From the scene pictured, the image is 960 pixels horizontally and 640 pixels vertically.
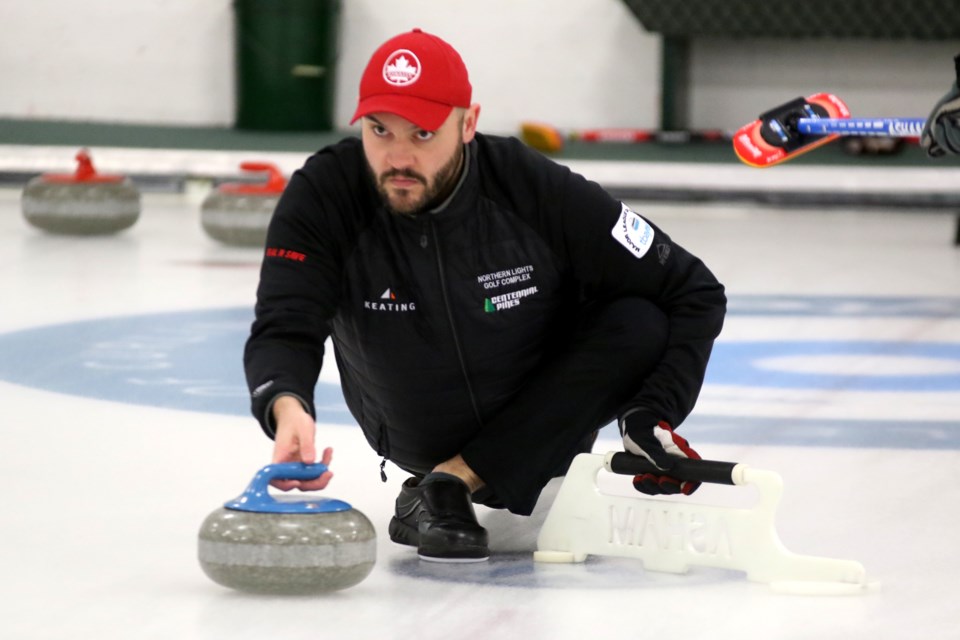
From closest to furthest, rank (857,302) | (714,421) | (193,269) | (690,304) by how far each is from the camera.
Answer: (690,304), (714,421), (857,302), (193,269)

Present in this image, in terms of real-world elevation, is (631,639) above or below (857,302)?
above

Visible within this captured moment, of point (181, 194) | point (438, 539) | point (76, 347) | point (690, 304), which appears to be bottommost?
point (181, 194)

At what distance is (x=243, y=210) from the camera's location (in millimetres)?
5941

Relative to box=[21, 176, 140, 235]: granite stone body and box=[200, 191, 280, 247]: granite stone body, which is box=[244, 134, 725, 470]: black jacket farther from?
box=[21, 176, 140, 235]: granite stone body

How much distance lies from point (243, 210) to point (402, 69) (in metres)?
3.97

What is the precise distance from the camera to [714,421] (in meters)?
3.18

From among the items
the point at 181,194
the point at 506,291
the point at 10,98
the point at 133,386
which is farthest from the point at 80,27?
the point at 506,291

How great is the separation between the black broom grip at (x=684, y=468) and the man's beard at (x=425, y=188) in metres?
0.40

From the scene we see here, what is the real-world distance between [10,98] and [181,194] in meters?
2.16

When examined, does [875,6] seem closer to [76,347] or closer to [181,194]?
[181,194]

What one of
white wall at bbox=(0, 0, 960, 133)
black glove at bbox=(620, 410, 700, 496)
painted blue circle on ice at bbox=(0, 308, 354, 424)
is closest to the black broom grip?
black glove at bbox=(620, 410, 700, 496)

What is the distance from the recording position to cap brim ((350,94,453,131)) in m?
2.03

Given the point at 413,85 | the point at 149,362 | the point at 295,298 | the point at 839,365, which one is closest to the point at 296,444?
the point at 295,298

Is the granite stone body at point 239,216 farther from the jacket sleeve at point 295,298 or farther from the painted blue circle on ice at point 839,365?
the jacket sleeve at point 295,298
